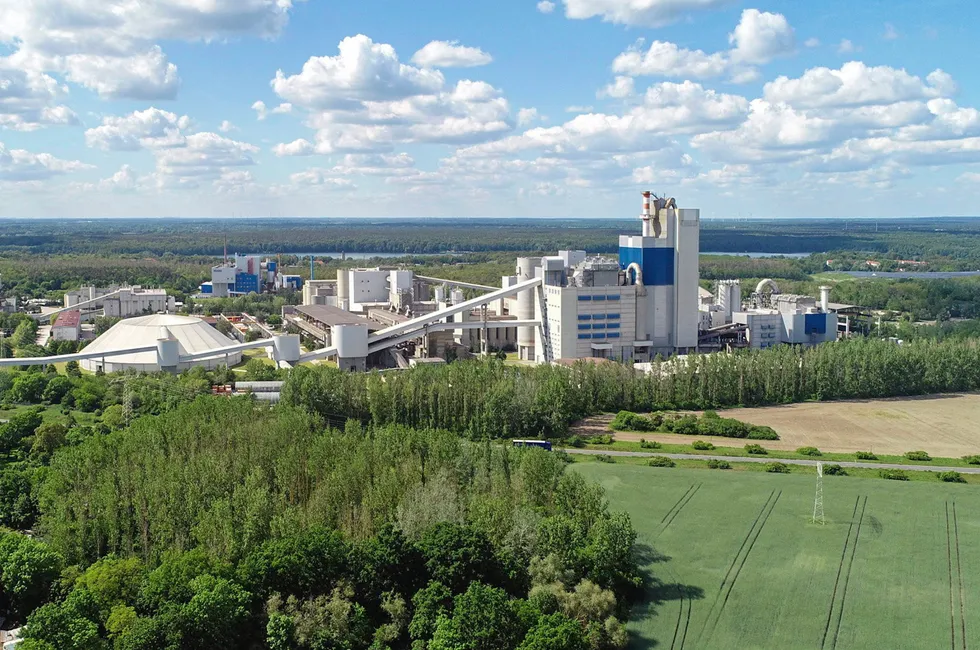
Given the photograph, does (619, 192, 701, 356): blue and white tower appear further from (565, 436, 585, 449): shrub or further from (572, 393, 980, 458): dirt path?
(565, 436, 585, 449): shrub

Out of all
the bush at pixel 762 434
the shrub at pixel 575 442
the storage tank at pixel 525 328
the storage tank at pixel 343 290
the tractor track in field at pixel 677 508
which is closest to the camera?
the tractor track in field at pixel 677 508

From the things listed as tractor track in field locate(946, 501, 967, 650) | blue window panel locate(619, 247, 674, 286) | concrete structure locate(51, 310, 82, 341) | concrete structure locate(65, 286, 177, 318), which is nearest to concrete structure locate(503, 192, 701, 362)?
blue window panel locate(619, 247, 674, 286)

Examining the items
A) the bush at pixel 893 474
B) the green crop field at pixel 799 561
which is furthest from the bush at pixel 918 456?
the green crop field at pixel 799 561

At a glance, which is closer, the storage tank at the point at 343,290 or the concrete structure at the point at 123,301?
the storage tank at the point at 343,290

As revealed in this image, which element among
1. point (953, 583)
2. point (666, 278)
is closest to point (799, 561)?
point (953, 583)

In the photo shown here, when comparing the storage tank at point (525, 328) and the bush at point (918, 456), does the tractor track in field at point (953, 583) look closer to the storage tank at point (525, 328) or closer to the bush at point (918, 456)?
the bush at point (918, 456)

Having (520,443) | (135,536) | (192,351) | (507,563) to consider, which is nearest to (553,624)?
(507,563)

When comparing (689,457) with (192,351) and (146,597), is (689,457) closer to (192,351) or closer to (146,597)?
(146,597)
